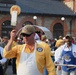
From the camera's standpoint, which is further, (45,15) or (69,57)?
(45,15)

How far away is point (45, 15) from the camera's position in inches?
1479

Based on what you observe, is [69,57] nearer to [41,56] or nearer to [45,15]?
[41,56]

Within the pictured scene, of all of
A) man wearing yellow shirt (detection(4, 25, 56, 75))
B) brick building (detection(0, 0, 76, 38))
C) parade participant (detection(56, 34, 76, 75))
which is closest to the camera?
man wearing yellow shirt (detection(4, 25, 56, 75))

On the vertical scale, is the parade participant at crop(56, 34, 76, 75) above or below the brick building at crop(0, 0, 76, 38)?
below

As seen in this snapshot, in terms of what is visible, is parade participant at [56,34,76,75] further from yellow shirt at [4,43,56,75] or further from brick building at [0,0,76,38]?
brick building at [0,0,76,38]

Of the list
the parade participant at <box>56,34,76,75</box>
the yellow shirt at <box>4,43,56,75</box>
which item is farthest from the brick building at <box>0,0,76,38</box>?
the yellow shirt at <box>4,43,56,75</box>

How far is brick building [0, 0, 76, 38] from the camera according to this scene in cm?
3430

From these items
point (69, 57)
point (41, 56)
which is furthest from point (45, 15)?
point (41, 56)

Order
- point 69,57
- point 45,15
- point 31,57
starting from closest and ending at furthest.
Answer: point 31,57, point 69,57, point 45,15

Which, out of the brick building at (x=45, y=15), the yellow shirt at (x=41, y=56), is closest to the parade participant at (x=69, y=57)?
the yellow shirt at (x=41, y=56)

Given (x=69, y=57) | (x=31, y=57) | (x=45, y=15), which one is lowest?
(x=69, y=57)

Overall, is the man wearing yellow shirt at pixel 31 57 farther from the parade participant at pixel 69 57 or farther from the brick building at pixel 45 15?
the brick building at pixel 45 15

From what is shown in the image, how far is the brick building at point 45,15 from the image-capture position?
113 ft

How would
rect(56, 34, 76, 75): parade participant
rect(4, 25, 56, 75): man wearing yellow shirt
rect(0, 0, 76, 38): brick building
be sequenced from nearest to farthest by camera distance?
rect(4, 25, 56, 75): man wearing yellow shirt → rect(56, 34, 76, 75): parade participant → rect(0, 0, 76, 38): brick building
